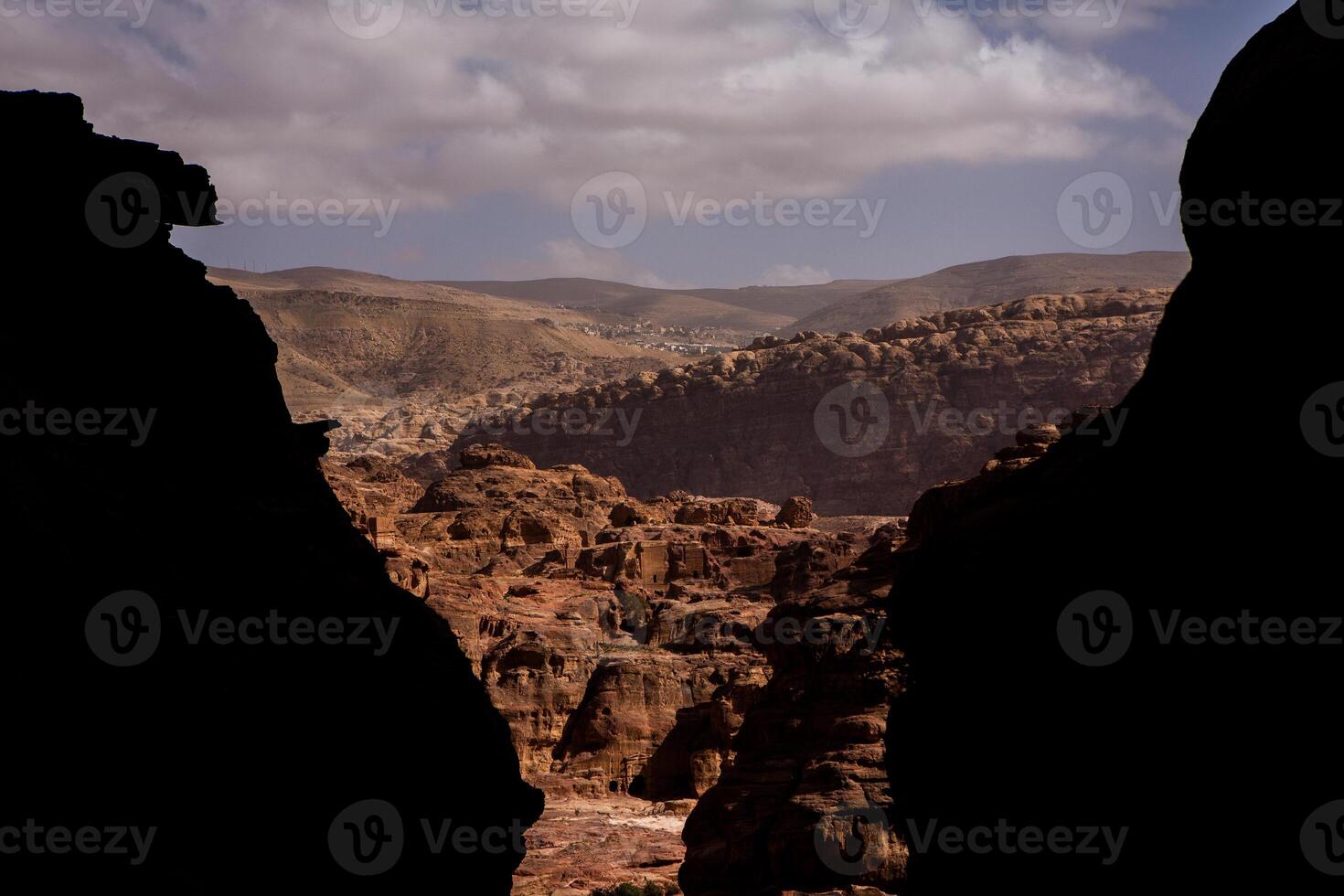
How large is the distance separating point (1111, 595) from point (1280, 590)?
1.64m

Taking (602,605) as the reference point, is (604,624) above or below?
below

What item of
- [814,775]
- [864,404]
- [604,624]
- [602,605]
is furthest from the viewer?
[864,404]

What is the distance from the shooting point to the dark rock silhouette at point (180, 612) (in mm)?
11555

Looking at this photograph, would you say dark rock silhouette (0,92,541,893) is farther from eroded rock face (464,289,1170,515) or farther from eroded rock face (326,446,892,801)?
eroded rock face (464,289,1170,515)

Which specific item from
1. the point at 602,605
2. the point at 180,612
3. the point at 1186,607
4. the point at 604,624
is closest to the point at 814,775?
the point at 1186,607

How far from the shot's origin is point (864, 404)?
152 m

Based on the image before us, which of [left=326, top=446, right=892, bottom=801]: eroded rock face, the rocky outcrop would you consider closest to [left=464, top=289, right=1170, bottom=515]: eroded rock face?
[left=326, top=446, right=892, bottom=801]: eroded rock face

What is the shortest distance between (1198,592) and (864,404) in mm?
141398

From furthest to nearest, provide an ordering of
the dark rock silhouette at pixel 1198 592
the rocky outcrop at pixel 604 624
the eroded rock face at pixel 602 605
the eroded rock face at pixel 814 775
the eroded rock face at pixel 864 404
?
the eroded rock face at pixel 864 404, the eroded rock face at pixel 602 605, the rocky outcrop at pixel 604 624, the eroded rock face at pixel 814 775, the dark rock silhouette at pixel 1198 592

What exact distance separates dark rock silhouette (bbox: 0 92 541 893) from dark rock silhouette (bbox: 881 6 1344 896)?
225 inches

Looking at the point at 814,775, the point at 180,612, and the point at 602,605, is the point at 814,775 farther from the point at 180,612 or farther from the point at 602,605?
the point at 602,605

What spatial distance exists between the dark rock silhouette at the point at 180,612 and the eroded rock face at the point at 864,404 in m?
125

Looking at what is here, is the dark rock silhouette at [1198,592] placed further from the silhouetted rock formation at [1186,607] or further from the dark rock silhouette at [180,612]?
the dark rock silhouette at [180,612]

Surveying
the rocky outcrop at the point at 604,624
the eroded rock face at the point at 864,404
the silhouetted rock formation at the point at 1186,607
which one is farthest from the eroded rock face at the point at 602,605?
the eroded rock face at the point at 864,404
